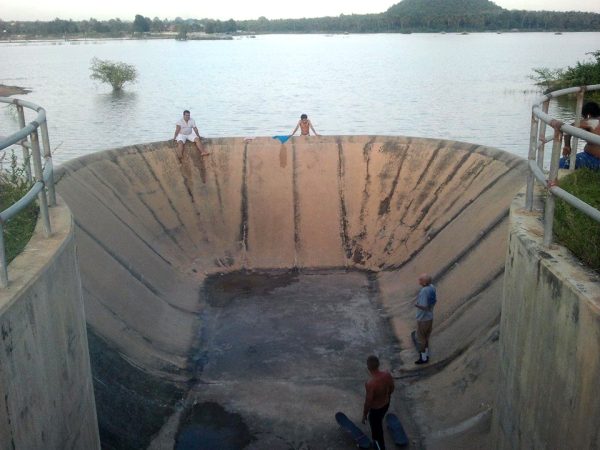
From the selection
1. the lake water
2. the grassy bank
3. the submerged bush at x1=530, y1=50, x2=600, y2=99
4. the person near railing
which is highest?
the person near railing

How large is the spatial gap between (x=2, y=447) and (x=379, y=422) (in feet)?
13.2

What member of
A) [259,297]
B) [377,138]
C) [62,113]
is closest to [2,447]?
[259,297]

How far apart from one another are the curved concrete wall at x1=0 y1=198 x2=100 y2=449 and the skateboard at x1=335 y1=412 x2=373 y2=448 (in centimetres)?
280

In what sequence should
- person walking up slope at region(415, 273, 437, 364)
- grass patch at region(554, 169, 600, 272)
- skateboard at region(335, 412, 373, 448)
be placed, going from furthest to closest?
1. person walking up slope at region(415, 273, 437, 364)
2. skateboard at region(335, 412, 373, 448)
3. grass patch at region(554, 169, 600, 272)

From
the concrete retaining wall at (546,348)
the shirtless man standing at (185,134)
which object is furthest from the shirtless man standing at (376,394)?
the shirtless man standing at (185,134)

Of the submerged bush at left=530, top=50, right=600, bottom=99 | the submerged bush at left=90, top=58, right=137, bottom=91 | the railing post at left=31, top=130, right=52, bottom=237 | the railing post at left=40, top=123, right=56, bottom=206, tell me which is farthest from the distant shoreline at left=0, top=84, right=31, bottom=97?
the railing post at left=31, top=130, right=52, bottom=237

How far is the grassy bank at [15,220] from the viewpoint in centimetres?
437

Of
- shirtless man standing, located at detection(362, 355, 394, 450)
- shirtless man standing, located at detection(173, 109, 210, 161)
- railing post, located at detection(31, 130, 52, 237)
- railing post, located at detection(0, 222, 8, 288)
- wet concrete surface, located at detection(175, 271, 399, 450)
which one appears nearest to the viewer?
railing post, located at detection(0, 222, 8, 288)

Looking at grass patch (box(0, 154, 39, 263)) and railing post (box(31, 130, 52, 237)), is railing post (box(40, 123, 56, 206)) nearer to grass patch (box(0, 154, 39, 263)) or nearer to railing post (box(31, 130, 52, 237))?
grass patch (box(0, 154, 39, 263))

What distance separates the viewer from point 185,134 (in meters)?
13.1

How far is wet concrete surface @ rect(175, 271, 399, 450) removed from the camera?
7.11m

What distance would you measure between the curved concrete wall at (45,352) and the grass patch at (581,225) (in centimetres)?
322

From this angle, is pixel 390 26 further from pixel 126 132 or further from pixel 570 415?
pixel 570 415

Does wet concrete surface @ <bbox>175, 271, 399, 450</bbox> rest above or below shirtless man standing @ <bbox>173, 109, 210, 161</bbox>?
below
